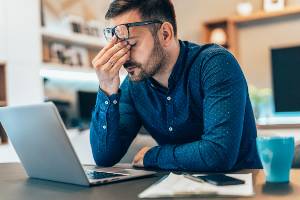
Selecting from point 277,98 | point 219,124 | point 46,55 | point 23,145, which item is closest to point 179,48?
point 219,124

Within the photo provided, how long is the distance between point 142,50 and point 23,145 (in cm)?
56

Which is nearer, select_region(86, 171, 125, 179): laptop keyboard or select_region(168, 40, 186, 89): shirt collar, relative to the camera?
select_region(86, 171, 125, 179): laptop keyboard

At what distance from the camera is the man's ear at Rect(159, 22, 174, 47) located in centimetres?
161

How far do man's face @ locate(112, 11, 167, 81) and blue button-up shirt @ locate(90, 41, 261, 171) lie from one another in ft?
0.26

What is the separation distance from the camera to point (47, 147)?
3.42 ft

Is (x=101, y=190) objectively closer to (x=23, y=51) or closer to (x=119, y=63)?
(x=119, y=63)

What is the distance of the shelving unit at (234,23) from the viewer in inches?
180

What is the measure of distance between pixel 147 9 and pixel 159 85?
268 millimetres

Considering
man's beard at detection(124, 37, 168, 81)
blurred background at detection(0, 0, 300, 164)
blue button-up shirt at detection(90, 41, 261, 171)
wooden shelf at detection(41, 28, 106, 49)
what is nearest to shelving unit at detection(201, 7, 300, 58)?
blurred background at detection(0, 0, 300, 164)

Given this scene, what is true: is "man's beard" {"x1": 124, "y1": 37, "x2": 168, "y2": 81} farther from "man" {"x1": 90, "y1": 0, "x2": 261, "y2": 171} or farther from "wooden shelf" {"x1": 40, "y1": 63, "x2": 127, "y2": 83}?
"wooden shelf" {"x1": 40, "y1": 63, "x2": 127, "y2": 83}

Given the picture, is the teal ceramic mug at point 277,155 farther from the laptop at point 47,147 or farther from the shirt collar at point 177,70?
the shirt collar at point 177,70

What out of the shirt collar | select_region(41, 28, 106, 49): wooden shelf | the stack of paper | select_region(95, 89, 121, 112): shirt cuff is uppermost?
select_region(41, 28, 106, 49): wooden shelf

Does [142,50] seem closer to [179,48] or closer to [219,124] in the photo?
[179,48]

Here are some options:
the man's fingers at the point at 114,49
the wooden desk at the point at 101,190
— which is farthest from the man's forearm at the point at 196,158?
the man's fingers at the point at 114,49
